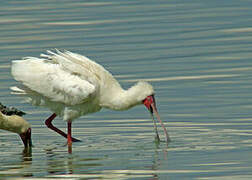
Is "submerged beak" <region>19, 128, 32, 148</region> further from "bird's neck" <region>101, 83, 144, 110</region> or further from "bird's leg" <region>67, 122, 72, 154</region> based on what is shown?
"bird's neck" <region>101, 83, 144, 110</region>

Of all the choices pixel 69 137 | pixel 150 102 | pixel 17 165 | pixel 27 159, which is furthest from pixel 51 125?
pixel 17 165

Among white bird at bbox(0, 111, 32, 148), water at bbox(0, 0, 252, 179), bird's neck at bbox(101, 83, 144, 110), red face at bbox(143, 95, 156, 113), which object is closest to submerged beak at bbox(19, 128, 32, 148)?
white bird at bbox(0, 111, 32, 148)

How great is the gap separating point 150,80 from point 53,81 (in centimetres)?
364

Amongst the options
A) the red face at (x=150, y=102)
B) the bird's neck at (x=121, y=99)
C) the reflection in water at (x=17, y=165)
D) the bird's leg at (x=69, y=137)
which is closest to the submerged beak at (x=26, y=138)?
the reflection in water at (x=17, y=165)

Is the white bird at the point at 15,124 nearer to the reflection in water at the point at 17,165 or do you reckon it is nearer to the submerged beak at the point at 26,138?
the submerged beak at the point at 26,138

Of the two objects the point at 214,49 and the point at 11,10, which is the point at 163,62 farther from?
the point at 11,10

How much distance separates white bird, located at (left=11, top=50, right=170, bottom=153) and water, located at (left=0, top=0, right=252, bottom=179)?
388 mm

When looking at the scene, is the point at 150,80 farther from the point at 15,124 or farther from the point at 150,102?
the point at 15,124

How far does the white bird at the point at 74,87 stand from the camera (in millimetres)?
17234

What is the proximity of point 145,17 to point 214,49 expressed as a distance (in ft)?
14.6

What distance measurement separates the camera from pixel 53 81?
57.0 feet

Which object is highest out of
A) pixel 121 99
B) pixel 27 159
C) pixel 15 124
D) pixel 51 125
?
pixel 121 99

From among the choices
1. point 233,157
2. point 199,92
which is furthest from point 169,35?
point 233,157

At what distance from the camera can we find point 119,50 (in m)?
23.2
